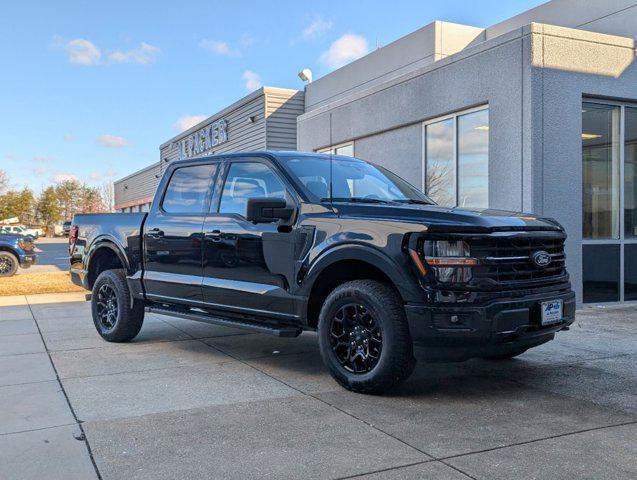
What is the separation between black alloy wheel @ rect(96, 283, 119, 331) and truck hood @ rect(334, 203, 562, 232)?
3.34 metres

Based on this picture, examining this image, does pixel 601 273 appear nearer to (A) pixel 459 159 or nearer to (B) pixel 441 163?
(A) pixel 459 159

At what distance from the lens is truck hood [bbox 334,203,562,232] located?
4582 millimetres

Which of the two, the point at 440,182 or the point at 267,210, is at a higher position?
the point at 440,182

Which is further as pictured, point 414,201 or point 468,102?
point 468,102

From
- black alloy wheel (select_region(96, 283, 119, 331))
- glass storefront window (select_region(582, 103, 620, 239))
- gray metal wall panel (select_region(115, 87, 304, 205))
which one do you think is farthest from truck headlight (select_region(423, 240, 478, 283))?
gray metal wall panel (select_region(115, 87, 304, 205))

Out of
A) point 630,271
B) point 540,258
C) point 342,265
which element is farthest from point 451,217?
point 630,271

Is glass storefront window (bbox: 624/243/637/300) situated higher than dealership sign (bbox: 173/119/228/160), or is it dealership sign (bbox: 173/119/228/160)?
dealership sign (bbox: 173/119/228/160)

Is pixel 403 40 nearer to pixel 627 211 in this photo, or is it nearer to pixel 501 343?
pixel 627 211

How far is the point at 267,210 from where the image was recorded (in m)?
5.36

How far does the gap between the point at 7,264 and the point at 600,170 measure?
15.4m

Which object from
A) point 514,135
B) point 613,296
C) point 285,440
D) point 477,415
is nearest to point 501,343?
point 477,415

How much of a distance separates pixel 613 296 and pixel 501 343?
667cm

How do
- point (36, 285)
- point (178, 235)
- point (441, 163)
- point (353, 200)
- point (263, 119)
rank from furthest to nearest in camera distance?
1. point (263, 119)
2. point (36, 285)
3. point (441, 163)
4. point (178, 235)
5. point (353, 200)

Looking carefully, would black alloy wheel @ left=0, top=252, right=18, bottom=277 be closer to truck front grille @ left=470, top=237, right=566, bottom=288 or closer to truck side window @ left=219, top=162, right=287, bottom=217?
truck side window @ left=219, top=162, right=287, bottom=217
